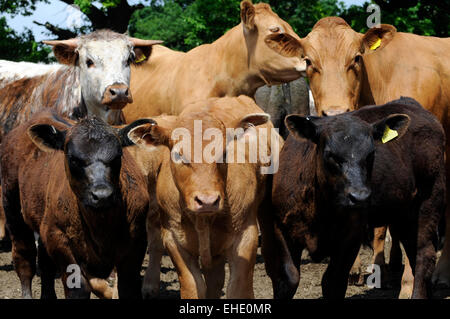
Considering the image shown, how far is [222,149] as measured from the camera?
5828 mm

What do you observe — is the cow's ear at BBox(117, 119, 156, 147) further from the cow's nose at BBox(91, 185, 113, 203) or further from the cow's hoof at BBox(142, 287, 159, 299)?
the cow's hoof at BBox(142, 287, 159, 299)

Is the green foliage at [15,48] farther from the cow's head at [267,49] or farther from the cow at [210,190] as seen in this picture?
the cow at [210,190]

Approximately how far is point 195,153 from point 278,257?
4.09 feet

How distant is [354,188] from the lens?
18.3 feet

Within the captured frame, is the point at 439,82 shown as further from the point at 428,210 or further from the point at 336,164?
the point at 336,164

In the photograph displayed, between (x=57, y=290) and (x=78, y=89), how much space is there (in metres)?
2.12

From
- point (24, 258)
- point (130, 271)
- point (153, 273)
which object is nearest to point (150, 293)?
point (153, 273)

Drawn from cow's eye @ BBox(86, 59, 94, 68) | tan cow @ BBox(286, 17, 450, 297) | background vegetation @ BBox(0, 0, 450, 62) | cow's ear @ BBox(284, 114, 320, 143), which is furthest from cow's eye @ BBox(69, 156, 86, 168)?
background vegetation @ BBox(0, 0, 450, 62)

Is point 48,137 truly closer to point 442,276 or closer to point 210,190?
point 210,190

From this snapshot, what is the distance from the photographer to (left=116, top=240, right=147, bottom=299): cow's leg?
20.1 feet

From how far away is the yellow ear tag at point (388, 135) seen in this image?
242 inches

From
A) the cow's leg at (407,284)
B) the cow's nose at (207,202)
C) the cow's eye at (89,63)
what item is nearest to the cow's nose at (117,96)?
the cow's eye at (89,63)

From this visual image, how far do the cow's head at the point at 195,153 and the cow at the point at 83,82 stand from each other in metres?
1.75

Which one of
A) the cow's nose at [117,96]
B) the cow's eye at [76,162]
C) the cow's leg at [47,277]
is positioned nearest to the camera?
the cow's eye at [76,162]
